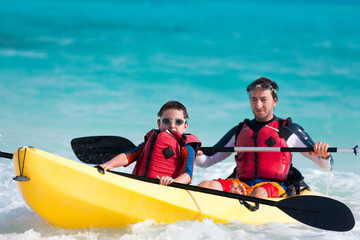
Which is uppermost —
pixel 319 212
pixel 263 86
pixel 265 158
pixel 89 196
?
pixel 263 86

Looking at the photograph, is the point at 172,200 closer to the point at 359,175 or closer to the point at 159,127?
the point at 159,127

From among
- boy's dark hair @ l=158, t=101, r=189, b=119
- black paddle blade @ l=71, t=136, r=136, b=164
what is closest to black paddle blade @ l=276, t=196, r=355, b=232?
boy's dark hair @ l=158, t=101, r=189, b=119

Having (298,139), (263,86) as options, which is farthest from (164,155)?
(298,139)

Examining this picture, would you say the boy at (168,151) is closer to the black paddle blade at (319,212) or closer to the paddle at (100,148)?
the paddle at (100,148)

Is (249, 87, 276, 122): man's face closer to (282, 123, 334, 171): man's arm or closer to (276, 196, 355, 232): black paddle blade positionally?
(282, 123, 334, 171): man's arm

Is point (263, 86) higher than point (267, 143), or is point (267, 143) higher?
point (263, 86)

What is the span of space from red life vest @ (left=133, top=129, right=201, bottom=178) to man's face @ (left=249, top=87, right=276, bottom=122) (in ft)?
3.07

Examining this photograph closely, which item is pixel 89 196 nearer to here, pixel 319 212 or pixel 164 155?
pixel 164 155

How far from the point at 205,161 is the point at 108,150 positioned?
1.00 meters

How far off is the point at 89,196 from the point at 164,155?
2.54 feet

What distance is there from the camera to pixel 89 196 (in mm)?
2809

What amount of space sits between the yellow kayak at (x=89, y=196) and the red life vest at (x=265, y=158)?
0.90 meters

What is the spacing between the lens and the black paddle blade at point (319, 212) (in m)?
3.29

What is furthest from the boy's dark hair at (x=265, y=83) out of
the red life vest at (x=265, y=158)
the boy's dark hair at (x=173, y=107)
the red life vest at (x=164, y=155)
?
the red life vest at (x=164, y=155)
